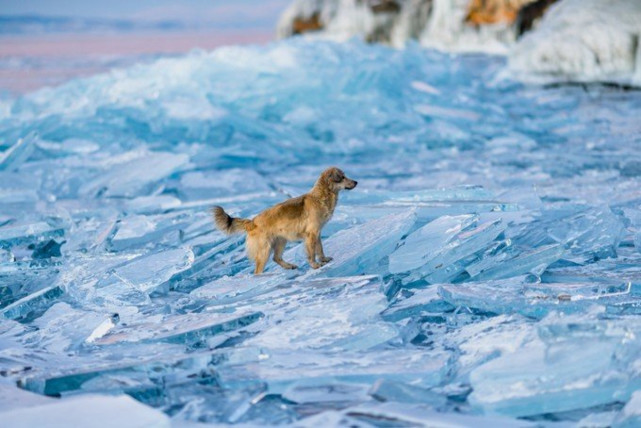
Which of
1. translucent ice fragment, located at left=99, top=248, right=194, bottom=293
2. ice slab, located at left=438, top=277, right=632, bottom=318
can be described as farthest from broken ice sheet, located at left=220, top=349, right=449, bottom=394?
translucent ice fragment, located at left=99, top=248, right=194, bottom=293

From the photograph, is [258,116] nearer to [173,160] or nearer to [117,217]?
[173,160]

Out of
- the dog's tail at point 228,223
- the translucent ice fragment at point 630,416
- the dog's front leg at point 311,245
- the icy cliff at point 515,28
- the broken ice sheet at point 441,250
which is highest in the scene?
the icy cliff at point 515,28

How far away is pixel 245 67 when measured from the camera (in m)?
9.40

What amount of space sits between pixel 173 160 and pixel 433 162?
2026 mm

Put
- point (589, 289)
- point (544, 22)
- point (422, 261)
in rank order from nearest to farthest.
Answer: point (589, 289), point (422, 261), point (544, 22)

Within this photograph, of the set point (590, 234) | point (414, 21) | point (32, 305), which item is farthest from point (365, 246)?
point (414, 21)

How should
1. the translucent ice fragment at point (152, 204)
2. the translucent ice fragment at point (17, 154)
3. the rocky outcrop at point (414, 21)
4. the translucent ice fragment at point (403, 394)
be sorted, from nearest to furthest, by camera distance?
1. the translucent ice fragment at point (403, 394)
2. the translucent ice fragment at point (152, 204)
3. the translucent ice fragment at point (17, 154)
4. the rocky outcrop at point (414, 21)

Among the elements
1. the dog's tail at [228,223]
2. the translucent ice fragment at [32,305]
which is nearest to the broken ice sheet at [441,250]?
the dog's tail at [228,223]

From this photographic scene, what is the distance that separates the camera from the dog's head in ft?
10.5

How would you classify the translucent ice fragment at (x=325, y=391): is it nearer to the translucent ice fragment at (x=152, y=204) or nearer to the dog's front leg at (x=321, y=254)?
the dog's front leg at (x=321, y=254)

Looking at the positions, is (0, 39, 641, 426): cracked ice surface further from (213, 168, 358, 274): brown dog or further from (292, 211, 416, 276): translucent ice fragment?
(213, 168, 358, 274): brown dog

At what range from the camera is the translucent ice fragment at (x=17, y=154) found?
246 inches

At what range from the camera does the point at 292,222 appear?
3092 millimetres

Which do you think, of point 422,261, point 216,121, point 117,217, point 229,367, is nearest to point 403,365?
point 229,367
